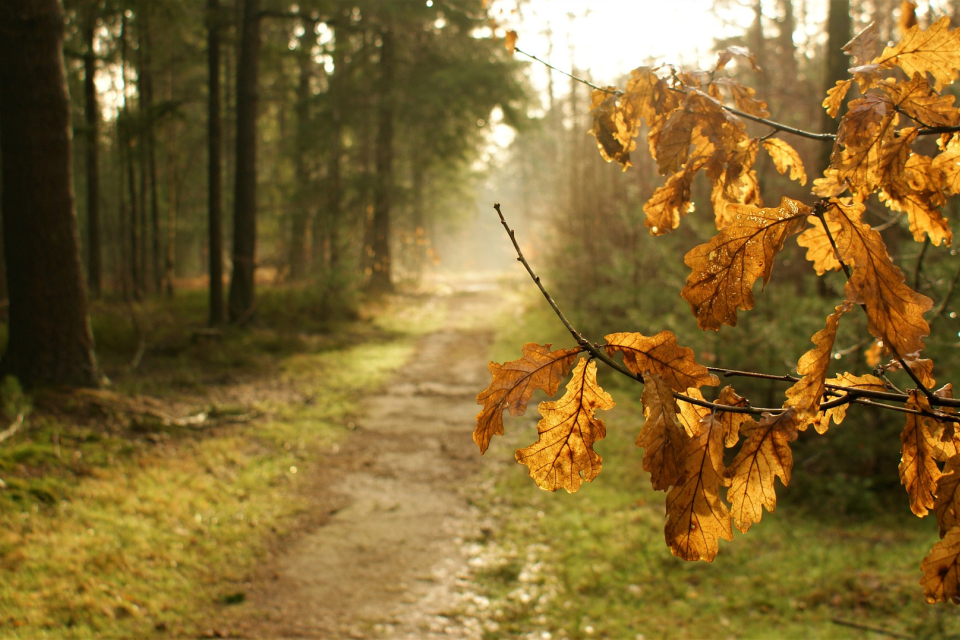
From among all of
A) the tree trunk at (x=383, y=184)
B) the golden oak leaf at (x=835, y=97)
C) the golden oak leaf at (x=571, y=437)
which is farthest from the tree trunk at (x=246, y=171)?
the golden oak leaf at (x=835, y=97)

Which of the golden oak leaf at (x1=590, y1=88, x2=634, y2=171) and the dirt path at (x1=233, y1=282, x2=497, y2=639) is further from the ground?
the golden oak leaf at (x1=590, y1=88, x2=634, y2=171)

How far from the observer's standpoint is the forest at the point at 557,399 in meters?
1.05

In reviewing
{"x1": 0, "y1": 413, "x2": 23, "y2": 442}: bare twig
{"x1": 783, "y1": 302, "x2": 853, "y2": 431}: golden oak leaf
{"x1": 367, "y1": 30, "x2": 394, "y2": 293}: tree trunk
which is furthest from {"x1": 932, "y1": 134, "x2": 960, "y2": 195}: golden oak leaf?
{"x1": 367, "y1": 30, "x2": 394, "y2": 293}: tree trunk

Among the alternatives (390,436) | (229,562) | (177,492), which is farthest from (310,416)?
(229,562)

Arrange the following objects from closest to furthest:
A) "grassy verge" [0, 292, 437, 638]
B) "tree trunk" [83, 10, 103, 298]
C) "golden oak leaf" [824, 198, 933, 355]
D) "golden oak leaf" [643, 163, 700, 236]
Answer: "golden oak leaf" [824, 198, 933, 355] < "golden oak leaf" [643, 163, 700, 236] < "grassy verge" [0, 292, 437, 638] < "tree trunk" [83, 10, 103, 298]

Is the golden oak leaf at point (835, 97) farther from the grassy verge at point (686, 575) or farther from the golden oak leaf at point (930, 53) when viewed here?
the grassy verge at point (686, 575)

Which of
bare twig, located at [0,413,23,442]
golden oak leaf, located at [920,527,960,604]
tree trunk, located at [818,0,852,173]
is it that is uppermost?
tree trunk, located at [818,0,852,173]

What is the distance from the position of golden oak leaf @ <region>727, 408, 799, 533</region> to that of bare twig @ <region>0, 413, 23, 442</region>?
17.7ft

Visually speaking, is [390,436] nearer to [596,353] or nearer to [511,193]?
[596,353]

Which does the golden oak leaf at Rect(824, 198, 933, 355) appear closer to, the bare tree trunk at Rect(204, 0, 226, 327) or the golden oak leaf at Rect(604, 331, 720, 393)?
the golden oak leaf at Rect(604, 331, 720, 393)

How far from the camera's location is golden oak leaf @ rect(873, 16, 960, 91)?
3.83 ft

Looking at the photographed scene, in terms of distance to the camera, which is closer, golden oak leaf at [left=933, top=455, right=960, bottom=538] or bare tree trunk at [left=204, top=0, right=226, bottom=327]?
golden oak leaf at [left=933, top=455, right=960, bottom=538]

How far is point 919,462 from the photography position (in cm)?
112

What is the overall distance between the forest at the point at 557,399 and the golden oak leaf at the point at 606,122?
0.01 metres
